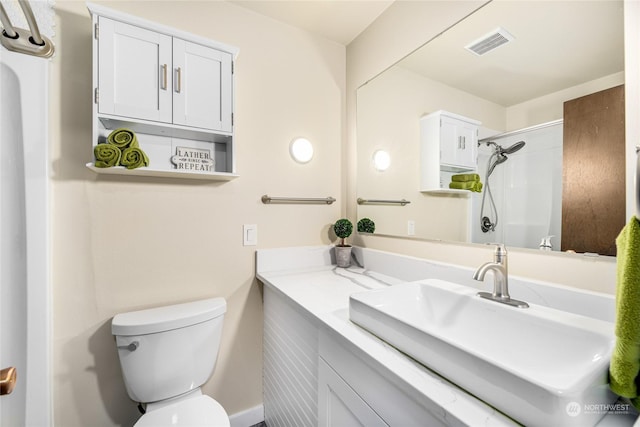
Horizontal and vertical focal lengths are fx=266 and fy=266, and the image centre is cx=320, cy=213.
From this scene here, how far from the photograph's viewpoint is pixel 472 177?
3.74 ft

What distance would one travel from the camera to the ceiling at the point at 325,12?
1472 mm

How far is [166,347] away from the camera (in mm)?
1140

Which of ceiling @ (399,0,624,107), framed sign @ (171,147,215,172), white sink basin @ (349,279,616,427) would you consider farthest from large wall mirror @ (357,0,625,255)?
framed sign @ (171,147,215,172)

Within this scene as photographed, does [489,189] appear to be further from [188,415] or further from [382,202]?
[188,415]

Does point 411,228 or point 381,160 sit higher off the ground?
point 381,160

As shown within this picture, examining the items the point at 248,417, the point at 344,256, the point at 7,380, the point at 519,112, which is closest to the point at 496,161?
the point at 519,112

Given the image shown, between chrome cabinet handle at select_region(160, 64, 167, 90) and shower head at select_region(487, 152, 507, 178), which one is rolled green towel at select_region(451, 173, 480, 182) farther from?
chrome cabinet handle at select_region(160, 64, 167, 90)

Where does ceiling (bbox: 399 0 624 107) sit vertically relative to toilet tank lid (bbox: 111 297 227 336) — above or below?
above

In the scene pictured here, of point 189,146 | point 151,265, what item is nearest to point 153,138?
point 189,146

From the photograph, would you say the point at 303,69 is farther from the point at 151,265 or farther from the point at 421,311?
the point at 421,311

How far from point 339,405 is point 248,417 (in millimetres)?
1009

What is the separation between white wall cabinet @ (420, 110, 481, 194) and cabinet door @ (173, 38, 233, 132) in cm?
98

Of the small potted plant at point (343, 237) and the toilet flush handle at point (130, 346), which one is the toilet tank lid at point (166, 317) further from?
the small potted plant at point (343, 237)

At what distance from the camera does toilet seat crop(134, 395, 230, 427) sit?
996 mm
